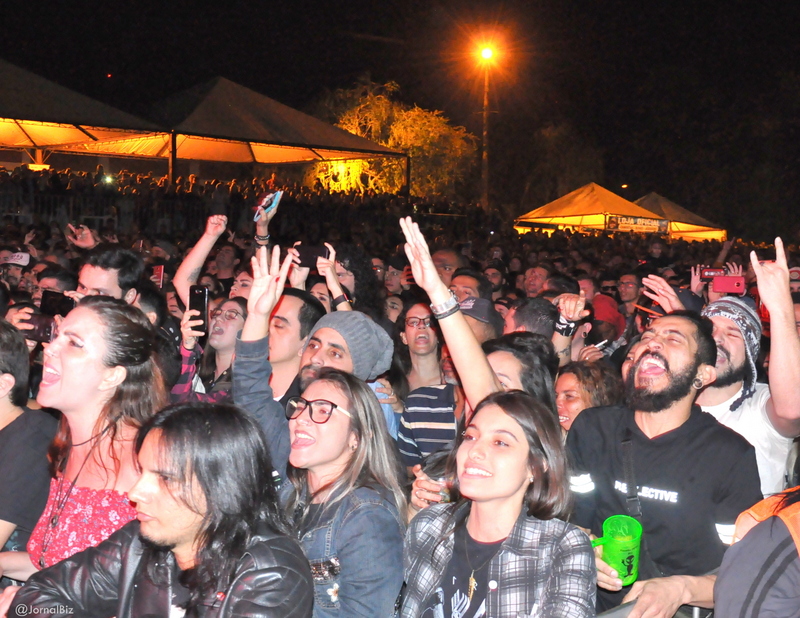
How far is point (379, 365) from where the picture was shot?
14.3 ft

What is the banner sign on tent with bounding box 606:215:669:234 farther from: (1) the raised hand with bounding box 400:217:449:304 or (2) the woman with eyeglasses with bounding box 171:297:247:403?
(1) the raised hand with bounding box 400:217:449:304

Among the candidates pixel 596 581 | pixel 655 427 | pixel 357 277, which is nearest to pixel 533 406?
pixel 596 581

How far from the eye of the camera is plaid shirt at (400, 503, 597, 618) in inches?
98.3

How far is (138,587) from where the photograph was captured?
7.70ft

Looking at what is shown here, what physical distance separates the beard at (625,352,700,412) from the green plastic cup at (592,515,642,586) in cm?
69

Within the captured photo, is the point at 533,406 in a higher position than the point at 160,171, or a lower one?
lower

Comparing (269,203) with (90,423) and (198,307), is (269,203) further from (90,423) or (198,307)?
(90,423)

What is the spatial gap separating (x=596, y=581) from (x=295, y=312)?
2.57 m

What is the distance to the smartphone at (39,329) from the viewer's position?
4176mm

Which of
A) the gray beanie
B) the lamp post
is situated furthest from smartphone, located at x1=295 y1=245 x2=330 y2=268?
the lamp post

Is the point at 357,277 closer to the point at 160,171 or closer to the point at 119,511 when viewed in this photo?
the point at 119,511

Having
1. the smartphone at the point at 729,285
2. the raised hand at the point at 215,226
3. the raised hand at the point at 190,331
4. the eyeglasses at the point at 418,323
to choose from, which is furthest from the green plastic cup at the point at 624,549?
the raised hand at the point at 215,226

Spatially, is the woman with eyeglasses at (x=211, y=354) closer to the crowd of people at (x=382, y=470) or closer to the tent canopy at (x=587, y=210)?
the crowd of people at (x=382, y=470)

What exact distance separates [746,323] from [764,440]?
0.70m
